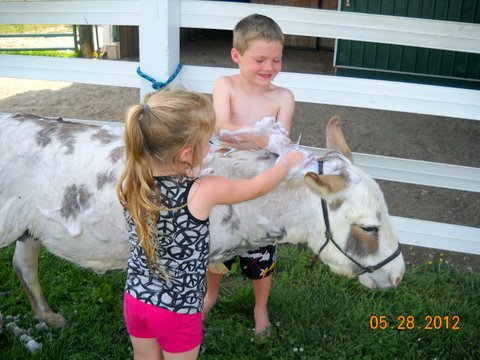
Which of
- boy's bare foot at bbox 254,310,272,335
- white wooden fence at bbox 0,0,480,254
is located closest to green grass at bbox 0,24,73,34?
white wooden fence at bbox 0,0,480,254

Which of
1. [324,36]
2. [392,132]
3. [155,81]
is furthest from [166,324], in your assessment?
[392,132]

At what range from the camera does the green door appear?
879 cm

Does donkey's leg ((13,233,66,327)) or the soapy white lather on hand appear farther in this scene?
donkey's leg ((13,233,66,327))

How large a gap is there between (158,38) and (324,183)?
1.56 meters

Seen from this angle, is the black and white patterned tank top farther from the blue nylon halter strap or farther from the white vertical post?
the white vertical post

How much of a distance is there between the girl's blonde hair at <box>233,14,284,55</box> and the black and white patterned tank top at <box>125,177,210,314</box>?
3.11ft

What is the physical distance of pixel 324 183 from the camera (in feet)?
8.17

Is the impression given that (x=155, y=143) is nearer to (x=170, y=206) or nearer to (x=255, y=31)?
(x=170, y=206)

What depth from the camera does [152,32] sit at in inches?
135

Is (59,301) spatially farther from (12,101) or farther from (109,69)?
(12,101)

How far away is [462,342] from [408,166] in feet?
3.85

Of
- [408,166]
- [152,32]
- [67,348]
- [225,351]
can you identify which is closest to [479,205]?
[408,166]
